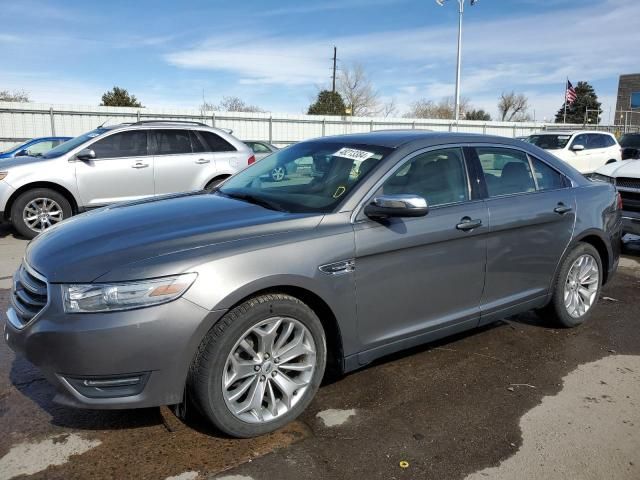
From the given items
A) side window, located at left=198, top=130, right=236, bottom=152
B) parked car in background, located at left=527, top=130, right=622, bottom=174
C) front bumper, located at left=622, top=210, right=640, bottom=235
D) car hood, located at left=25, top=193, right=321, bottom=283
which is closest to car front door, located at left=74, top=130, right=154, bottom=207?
side window, located at left=198, top=130, right=236, bottom=152

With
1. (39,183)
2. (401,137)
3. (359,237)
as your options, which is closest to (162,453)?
(359,237)

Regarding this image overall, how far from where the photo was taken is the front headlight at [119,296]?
2602mm

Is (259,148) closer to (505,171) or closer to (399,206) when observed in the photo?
(505,171)

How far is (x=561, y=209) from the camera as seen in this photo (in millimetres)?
4383

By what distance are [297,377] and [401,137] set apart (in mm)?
1815

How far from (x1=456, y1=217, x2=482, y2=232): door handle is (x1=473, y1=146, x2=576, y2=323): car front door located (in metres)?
0.15

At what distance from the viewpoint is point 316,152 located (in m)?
4.06

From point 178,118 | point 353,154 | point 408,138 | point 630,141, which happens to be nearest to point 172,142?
point 353,154

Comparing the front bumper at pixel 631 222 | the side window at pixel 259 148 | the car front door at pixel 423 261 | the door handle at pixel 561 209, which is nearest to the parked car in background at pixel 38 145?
the side window at pixel 259 148

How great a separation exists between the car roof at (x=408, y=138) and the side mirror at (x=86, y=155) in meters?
5.15

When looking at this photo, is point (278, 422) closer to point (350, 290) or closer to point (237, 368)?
point (237, 368)

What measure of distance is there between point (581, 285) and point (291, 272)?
120 inches

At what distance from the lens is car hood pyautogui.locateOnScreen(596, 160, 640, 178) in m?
7.68

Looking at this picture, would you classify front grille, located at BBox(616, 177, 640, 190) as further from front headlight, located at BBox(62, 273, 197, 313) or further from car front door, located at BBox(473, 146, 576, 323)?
front headlight, located at BBox(62, 273, 197, 313)
